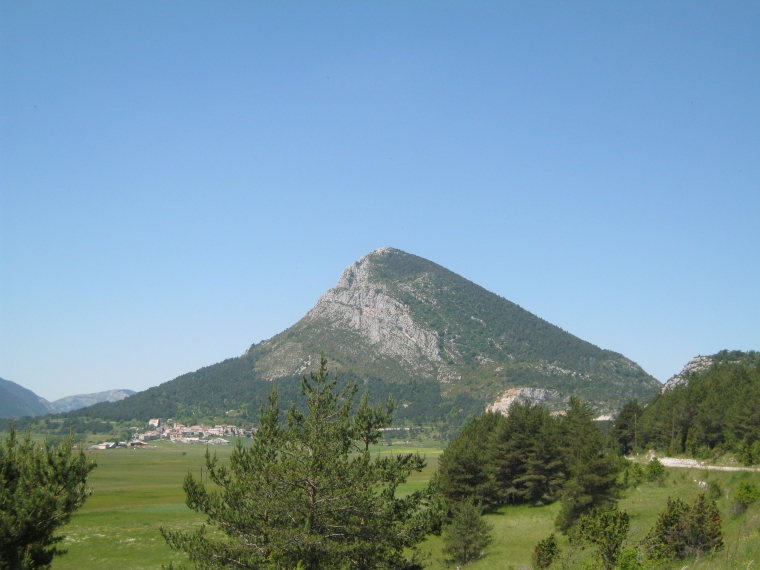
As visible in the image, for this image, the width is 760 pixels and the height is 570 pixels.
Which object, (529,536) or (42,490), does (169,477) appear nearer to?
(529,536)

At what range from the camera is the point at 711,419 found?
191 ft

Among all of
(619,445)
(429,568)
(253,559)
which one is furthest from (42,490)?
(619,445)

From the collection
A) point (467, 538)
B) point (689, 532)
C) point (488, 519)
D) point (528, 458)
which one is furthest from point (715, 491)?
point (528, 458)

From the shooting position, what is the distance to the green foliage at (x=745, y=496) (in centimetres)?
2569

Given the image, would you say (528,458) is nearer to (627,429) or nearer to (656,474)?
(656,474)

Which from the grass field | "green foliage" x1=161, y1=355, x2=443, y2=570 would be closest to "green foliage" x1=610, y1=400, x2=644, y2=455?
the grass field

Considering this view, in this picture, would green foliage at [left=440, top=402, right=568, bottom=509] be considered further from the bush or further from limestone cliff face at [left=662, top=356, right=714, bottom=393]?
limestone cliff face at [left=662, top=356, right=714, bottom=393]

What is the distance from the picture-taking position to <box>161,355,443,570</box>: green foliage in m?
19.7

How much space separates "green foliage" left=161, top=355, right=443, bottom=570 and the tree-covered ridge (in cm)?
3313

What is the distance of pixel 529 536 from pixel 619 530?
28.5m

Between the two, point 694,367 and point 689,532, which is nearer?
point 689,532

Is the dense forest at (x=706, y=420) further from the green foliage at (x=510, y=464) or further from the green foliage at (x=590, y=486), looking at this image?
the green foliage at (x=510, y=464)

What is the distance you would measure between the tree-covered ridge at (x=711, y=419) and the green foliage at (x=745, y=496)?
18.7 meters

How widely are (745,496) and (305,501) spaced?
752 inches
